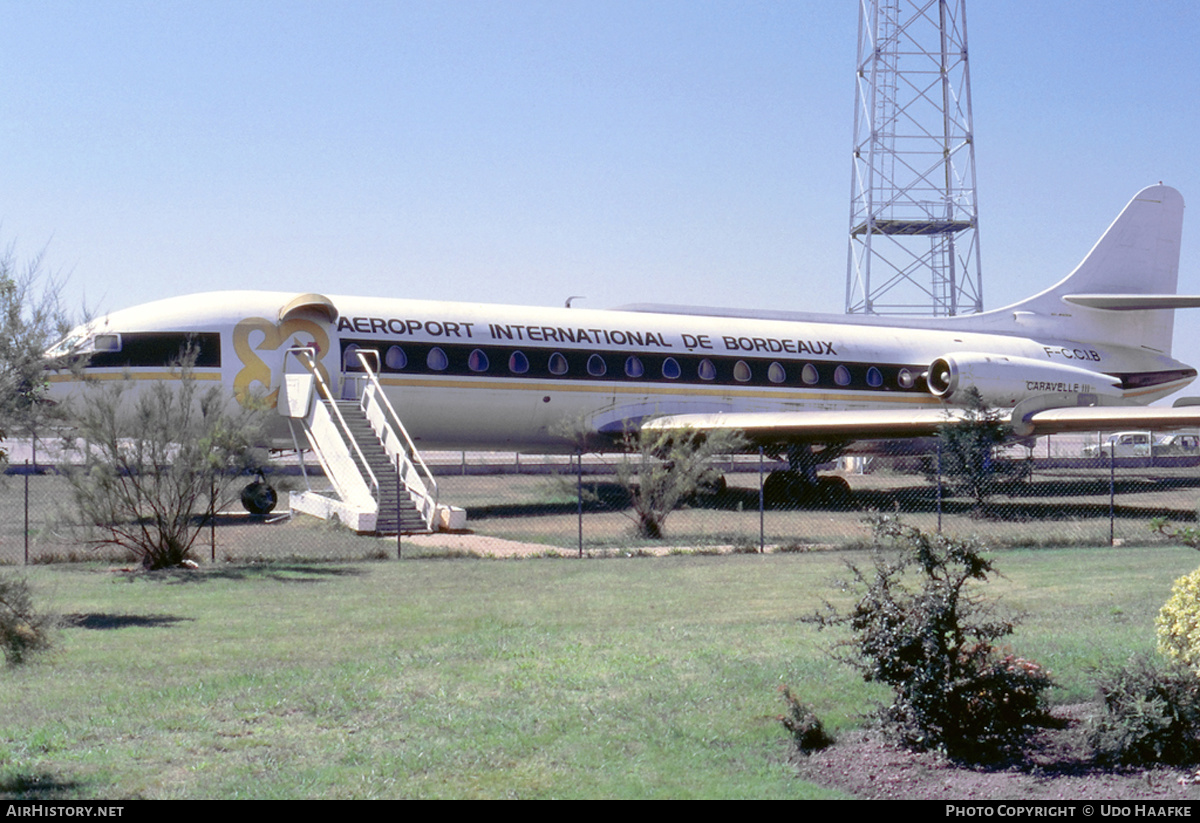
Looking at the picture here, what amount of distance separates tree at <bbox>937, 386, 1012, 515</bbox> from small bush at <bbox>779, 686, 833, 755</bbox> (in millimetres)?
19215

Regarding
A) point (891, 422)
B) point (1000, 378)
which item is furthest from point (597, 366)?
point (1000, 378)

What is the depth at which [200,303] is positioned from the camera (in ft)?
74.8

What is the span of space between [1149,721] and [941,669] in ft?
3.75

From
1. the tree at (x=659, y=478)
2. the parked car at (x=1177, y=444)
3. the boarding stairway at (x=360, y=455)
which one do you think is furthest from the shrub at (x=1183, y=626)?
the parked car at (x=1177, y=444)

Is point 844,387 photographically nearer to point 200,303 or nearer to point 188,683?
point 200,303

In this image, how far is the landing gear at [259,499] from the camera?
868 inches

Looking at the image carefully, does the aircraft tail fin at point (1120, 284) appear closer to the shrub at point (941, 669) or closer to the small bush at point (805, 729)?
the shrub at point (941, 669)

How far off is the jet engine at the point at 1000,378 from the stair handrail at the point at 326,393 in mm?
16835

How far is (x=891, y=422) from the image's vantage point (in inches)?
1022

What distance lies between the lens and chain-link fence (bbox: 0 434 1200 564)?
57.9ft

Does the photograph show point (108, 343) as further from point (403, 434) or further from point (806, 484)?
point (806, 484)

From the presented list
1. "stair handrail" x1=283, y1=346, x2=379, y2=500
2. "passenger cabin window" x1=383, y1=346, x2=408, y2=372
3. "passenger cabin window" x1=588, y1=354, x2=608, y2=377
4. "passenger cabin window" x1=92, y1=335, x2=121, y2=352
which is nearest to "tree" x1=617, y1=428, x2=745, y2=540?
"stair handrail" x1=283, y1=346, x2=379, y2=500

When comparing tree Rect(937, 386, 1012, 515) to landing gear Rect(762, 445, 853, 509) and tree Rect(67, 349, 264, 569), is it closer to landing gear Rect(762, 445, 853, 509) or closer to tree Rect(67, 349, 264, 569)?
landing gear Rect(762, 445, 853, 509)

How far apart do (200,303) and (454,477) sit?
64.4ft
